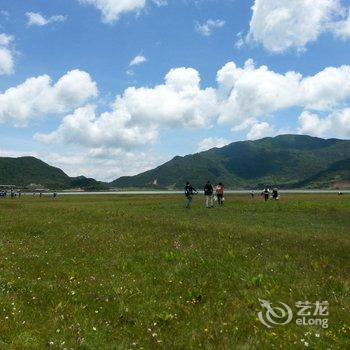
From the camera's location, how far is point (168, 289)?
13.5m

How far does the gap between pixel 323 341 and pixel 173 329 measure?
3.53 m

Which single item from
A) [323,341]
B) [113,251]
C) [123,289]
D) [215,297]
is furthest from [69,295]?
[323,341]

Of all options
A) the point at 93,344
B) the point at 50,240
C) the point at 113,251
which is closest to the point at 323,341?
the point at 93,344

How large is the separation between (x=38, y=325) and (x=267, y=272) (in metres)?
7.72

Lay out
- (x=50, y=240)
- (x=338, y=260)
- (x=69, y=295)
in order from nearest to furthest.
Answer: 1. (x=69, y=295)
2. (x=338, y=260)
3. (x=50, y=240)

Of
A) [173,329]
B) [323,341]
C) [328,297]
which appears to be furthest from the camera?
[328,297]

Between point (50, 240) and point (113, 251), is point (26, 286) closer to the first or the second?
point (113, 251)

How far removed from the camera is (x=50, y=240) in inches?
885

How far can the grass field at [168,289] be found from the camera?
9.87m

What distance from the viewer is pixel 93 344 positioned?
9656 millimetres

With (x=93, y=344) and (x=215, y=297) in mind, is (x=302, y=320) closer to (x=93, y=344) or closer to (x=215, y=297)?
(x=215, y=297)

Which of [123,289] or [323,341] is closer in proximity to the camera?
[323,341]

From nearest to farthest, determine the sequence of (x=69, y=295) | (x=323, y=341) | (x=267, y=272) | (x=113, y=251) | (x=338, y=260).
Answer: (x=323, y=341)
(x=69, y=295)
(x=267, y=272)
(x=338, y=260)
(x=113, y=251)

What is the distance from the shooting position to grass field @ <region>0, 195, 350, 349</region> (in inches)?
388
